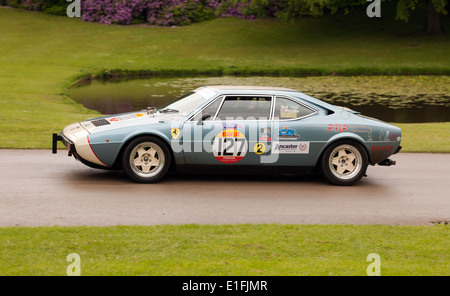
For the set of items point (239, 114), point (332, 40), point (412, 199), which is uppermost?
point (332, 40)

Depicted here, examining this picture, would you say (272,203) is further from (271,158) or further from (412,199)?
(412,199)

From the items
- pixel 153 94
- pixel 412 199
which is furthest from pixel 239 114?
pixel 153 94

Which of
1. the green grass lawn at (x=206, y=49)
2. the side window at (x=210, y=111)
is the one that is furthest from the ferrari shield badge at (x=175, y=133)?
the green grass lawn at (x=206, y=49)

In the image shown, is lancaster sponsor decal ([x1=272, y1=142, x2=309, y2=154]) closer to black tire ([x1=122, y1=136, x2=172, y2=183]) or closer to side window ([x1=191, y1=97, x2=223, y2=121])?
side window ([x1=191, y1=97, x2=223, y2=121])


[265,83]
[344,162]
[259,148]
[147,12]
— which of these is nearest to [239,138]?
[259,148]

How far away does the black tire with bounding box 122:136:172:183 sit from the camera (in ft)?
31.6

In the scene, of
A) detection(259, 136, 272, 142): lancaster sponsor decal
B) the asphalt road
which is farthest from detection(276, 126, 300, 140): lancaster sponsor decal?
the asphalt road

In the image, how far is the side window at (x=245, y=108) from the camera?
999 centimetres

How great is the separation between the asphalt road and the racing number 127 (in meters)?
0.49

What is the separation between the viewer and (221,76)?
30.6 m

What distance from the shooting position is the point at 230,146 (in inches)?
384

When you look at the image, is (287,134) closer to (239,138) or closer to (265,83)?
(239,138)
